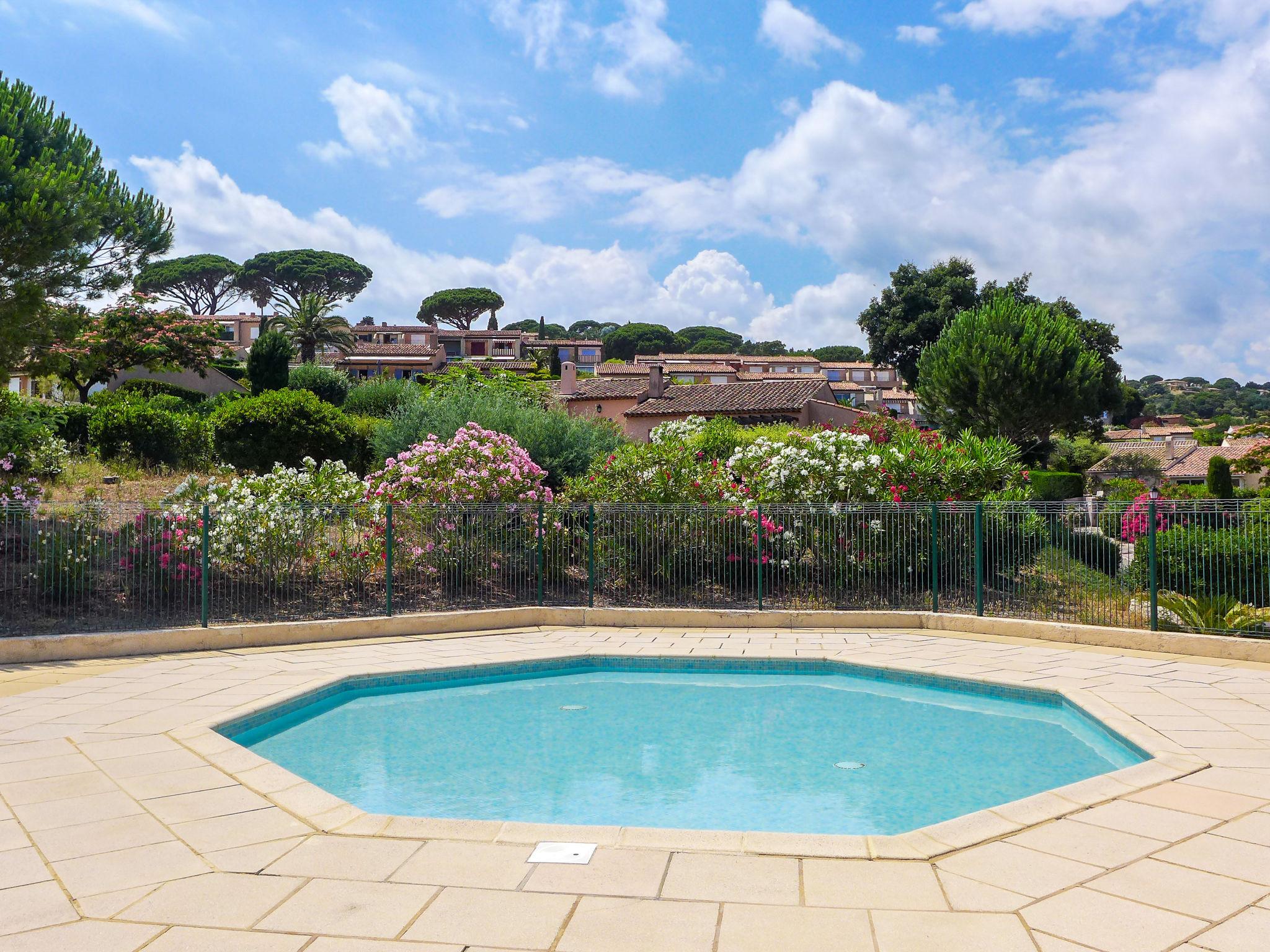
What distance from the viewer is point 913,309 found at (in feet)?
160

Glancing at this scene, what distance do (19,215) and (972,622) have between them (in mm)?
13881

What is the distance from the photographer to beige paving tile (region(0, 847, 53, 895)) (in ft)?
14.5

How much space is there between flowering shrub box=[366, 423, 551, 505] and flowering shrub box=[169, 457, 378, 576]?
878 millimetres

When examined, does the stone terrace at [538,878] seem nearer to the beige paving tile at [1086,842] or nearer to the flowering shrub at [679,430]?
the beige paving tile at [1086,842]

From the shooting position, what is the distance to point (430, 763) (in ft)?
24.7

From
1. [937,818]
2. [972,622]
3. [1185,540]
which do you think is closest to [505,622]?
[972,622]

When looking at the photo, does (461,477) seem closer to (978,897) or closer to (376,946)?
(376,946)

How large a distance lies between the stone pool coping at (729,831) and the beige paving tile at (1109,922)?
0.75m

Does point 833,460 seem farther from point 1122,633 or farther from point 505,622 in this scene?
point 505,622

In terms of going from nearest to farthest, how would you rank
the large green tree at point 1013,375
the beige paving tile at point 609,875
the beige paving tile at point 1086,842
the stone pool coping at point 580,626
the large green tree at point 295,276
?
the beige paving tile at point 609,875 → the beige paving tile at point 1086,842 → the stone pool coping at point 580,626 → the large green tree at point 1013,375 → the large green tree at point 295,276

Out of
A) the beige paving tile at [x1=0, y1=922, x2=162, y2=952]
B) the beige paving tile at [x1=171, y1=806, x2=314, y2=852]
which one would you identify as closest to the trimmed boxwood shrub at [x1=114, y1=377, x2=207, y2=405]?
the beige paving tile at [x1=171, y1=806, x2=314, y2=852]

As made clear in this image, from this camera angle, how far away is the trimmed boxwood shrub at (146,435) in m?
21.0

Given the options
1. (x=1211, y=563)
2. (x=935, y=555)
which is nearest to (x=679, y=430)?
(x=935, y=555)

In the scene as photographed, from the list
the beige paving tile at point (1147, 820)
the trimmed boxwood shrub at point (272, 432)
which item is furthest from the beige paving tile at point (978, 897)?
the trimmed boxwood shrub at point (272, 432)
